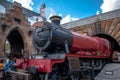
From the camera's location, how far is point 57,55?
687 centimetres

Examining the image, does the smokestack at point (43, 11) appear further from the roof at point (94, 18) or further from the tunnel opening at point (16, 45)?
the roof at point (94, 18)

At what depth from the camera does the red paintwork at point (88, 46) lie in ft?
25.9

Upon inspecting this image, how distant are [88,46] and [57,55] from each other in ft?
7.40

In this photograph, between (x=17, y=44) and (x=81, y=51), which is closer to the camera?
(x=81, y=51)

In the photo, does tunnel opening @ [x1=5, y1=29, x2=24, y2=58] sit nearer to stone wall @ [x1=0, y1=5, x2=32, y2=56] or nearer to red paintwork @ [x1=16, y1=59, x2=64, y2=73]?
stone wall @ [x1=0, y1=5, x2=32, y2=56]

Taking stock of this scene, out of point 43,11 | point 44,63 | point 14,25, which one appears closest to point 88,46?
point 44,63

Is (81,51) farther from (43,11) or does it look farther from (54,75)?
(43,11)

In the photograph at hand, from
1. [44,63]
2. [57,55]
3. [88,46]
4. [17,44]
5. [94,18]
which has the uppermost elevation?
[94,18]

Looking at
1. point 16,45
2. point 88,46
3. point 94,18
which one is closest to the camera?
point 88,46

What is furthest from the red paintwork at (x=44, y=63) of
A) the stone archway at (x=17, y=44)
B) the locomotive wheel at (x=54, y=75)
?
the stone archway at (x=17, y=44)

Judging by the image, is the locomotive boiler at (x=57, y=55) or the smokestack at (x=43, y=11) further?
the smokestack at (x=43, y=11)

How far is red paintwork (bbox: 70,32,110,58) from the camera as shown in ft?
25.9

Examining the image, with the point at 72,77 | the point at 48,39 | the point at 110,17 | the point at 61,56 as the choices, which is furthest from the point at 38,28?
the point at 110,17

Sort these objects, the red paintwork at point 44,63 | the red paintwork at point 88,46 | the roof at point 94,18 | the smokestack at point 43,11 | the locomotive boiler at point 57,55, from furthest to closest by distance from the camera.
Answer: the smokestack at point 43,11 → the roof at point 94,18 → the red paintwork at point 88,46 → the locomotive boiler at point 57,55 → the red paintwork at point 44,63
